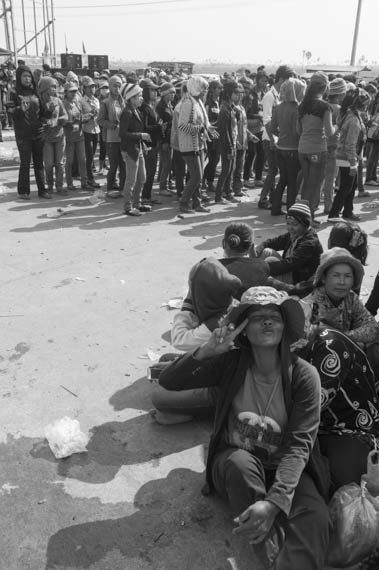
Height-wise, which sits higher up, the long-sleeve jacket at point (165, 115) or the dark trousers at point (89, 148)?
the long-sleeve jacket at point (165, 115)

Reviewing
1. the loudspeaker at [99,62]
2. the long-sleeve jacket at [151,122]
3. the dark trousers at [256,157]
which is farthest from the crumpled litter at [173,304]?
the loudspeaker at [99,62]

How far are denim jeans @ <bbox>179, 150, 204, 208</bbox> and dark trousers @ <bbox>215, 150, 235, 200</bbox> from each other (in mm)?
567

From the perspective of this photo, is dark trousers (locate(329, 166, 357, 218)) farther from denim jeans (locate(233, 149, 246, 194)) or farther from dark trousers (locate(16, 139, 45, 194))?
dark trousers (locate(16, 139, 45, 194))

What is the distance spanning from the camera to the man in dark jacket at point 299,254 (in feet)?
14.9

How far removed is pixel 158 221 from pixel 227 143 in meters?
1.69

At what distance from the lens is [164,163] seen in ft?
30.6

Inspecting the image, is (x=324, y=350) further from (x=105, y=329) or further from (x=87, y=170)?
(x=87, y=170)

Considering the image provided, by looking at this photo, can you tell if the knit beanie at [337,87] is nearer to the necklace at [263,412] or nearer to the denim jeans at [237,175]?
the denim jeans at [237,175]

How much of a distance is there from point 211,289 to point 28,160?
6322mm

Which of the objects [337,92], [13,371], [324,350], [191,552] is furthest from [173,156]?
[191,552]

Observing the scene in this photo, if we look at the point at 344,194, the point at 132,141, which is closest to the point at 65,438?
the point at 132,141

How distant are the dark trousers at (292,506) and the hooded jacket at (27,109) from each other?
22.6 feet

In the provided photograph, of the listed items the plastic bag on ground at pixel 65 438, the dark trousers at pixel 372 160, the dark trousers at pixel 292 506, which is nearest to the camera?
the dark trousers at pixel 292 506

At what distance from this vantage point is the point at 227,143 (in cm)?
831
